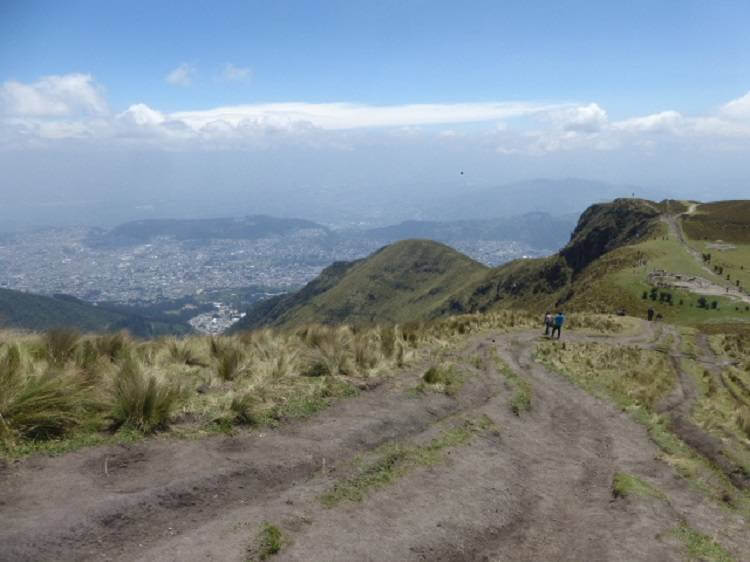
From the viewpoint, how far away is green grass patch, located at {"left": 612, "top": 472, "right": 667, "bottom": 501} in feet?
34.4

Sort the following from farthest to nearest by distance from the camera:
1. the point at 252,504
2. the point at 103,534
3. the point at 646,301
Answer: the point at 646,301, the point at 252,504, the point at 103,534

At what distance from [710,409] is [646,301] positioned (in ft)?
130

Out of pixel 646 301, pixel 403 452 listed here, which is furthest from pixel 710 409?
pixel 646 301

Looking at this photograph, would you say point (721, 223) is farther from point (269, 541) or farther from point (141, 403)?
point (269, 541)

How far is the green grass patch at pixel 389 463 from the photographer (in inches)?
341

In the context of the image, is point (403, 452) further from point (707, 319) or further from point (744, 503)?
point (707, 319)

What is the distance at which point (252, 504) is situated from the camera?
316 inches

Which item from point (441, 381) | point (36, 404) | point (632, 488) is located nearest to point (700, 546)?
point (632, 488)

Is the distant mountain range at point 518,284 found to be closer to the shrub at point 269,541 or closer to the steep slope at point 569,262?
the steep slope at point 569,262

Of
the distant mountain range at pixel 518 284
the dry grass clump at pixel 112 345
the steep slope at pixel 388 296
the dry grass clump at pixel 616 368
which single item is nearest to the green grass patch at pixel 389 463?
the dry grass clump at pixel 112 345

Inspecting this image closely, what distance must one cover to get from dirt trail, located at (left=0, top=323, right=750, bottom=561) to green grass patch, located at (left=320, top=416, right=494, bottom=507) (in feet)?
0.65

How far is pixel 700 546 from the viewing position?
28.3 feet

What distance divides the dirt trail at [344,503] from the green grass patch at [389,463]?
0.65ft

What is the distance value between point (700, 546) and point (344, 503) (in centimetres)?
634
